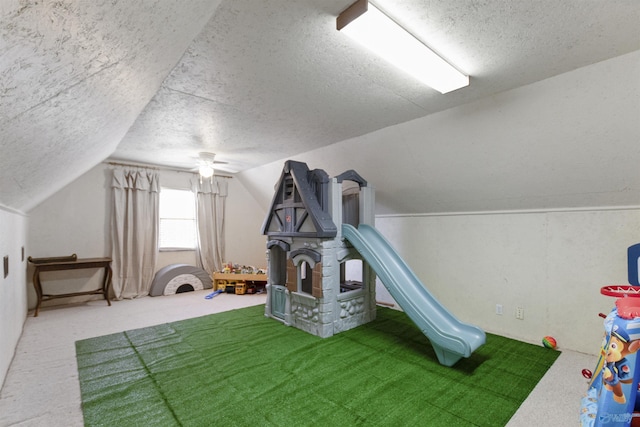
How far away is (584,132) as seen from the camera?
2342 mm

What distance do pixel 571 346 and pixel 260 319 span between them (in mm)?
3457

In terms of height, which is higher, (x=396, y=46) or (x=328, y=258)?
(x=396, y=46)

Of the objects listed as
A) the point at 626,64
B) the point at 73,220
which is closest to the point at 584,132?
the point at 626,64

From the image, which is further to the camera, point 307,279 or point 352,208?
point 307,279

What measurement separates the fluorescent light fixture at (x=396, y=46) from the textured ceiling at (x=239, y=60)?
0.06m

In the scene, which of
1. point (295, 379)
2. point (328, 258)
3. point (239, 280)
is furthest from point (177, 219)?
point (295, 379)

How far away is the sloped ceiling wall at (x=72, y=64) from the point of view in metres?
0.79

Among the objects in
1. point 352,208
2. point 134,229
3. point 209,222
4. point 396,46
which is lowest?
point 134,229

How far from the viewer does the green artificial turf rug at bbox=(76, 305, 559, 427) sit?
1943 millimetres

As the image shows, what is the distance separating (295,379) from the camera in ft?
7.82

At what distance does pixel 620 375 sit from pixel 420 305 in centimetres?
158

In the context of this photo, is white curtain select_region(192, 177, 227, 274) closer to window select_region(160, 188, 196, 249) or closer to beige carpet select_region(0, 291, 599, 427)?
window select_region(160, 188, 196, 249)

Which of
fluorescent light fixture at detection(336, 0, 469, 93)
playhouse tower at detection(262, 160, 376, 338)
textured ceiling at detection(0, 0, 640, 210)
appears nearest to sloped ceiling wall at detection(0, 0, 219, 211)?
textured ceiling at detection(0, 0, 640, 210)

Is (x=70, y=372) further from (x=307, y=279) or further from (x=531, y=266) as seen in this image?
(x=531, y=266)
